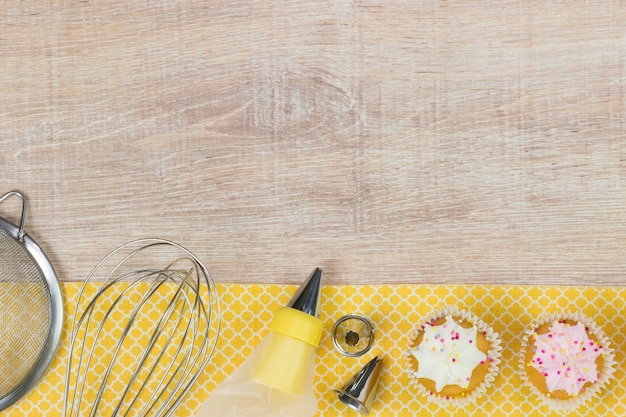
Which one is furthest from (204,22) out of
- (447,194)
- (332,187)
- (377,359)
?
(377,359)

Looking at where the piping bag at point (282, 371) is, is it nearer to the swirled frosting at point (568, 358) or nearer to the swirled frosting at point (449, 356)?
the swirled frosting at point (449, 356)

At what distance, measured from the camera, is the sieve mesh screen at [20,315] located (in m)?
0.85

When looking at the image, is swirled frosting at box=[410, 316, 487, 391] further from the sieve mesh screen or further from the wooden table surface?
the sieve mesh screen

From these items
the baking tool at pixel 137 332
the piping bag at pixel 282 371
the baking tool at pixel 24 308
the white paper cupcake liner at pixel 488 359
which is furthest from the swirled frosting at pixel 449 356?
the baking tool at pixel 24 308

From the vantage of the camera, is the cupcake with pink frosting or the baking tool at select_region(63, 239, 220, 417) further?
the baking tool at select_region(63, 239, 220, 417)

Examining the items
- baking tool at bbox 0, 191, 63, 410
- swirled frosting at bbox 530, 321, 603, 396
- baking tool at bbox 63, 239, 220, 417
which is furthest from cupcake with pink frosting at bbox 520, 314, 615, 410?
baking tool at bbox 0, 191, 63, 410

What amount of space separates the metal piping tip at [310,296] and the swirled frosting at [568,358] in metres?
0.27

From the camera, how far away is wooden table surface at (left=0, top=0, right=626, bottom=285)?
2.76 feet

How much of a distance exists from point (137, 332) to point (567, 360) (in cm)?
54

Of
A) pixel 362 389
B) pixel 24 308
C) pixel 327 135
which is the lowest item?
pixel 362 389

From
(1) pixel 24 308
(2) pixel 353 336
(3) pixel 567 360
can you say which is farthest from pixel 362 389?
(1) pixel 24 308

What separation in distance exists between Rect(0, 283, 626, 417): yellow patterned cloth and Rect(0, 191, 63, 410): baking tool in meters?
0.02

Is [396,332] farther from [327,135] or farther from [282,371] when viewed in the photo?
[327,135]

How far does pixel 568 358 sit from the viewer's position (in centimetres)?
75
